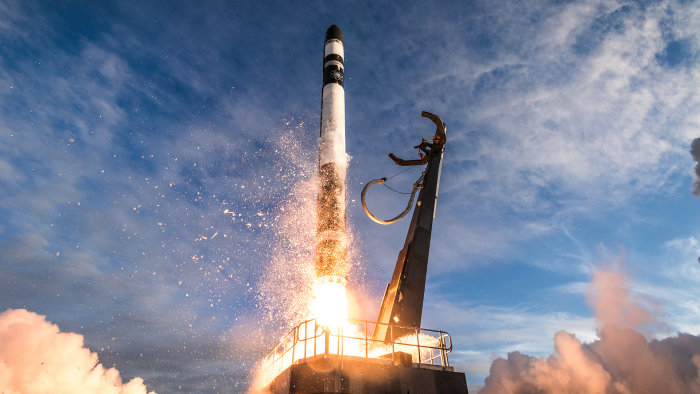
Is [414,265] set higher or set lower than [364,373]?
higher

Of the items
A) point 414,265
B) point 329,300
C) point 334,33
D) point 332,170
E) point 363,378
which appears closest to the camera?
point 363,378

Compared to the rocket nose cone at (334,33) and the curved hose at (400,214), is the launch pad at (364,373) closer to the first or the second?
the curved hose at (400,214)

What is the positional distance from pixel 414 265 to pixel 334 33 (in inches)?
728

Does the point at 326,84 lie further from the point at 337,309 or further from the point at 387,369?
the point at 387,369

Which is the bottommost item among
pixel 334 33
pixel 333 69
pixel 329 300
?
pixel 329 300

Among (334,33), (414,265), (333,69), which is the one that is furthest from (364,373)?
(334,33)

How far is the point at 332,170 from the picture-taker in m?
23.4

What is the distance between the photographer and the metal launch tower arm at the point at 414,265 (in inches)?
712

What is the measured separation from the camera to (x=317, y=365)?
13641 mm

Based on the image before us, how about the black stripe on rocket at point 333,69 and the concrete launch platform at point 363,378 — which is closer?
the concrete launch platform at point 363,378

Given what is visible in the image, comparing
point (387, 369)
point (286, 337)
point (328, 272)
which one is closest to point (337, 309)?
point (328, 272)

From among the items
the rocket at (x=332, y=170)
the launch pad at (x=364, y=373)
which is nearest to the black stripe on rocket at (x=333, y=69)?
the rocket at (x=332, y=170)

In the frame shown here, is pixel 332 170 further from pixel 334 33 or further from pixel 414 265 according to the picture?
pixel 334 33

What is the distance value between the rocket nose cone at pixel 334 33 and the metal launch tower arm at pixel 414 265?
35.9 feet
